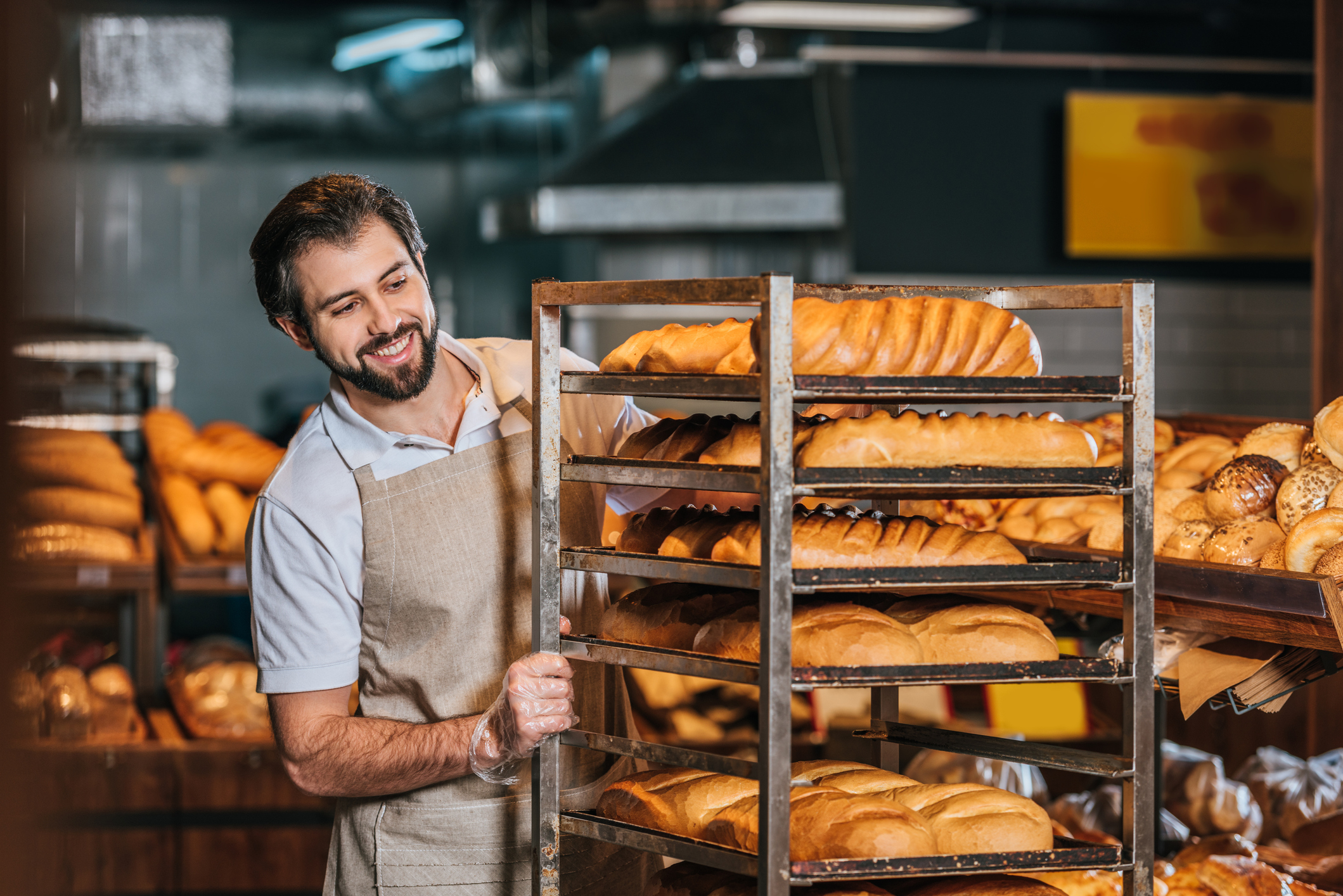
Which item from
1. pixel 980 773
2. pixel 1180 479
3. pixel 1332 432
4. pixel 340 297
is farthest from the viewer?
pixel 980 773

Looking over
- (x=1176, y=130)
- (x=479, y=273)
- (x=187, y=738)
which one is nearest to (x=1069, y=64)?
(x=1176, y=130)

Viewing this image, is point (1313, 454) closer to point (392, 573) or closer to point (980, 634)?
point (980, 634)

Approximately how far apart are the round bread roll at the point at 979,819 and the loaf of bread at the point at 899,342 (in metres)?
0.42

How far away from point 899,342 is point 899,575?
222 mm

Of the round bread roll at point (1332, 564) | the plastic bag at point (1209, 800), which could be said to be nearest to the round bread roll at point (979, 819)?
the round bread roll at point (1332, 564)

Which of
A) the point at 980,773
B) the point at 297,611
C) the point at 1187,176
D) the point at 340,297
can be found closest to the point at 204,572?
the point at 297,611

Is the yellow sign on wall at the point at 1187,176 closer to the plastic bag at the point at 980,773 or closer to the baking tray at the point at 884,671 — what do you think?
the plastic bag at the point at 980,773

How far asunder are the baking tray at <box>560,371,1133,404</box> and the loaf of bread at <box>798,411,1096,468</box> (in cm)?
3

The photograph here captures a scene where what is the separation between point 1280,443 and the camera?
180 centimetres

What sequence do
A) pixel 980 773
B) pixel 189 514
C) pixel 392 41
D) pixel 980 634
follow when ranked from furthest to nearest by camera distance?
pixel 392 41 < pixel 189 514 < pixel 980 773 < pixel 980 634

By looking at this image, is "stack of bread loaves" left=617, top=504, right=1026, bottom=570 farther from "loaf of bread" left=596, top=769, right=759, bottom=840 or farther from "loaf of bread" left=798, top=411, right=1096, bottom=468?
"loaf of bread" left=596, top=769, right=759, bottom=840

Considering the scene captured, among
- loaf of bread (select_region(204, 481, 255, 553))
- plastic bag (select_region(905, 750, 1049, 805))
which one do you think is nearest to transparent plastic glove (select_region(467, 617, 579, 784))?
plastic bag (select_region(905, 750, 1049, 805))

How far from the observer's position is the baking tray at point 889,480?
1.08 meters

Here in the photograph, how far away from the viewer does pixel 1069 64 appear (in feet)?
18.2
